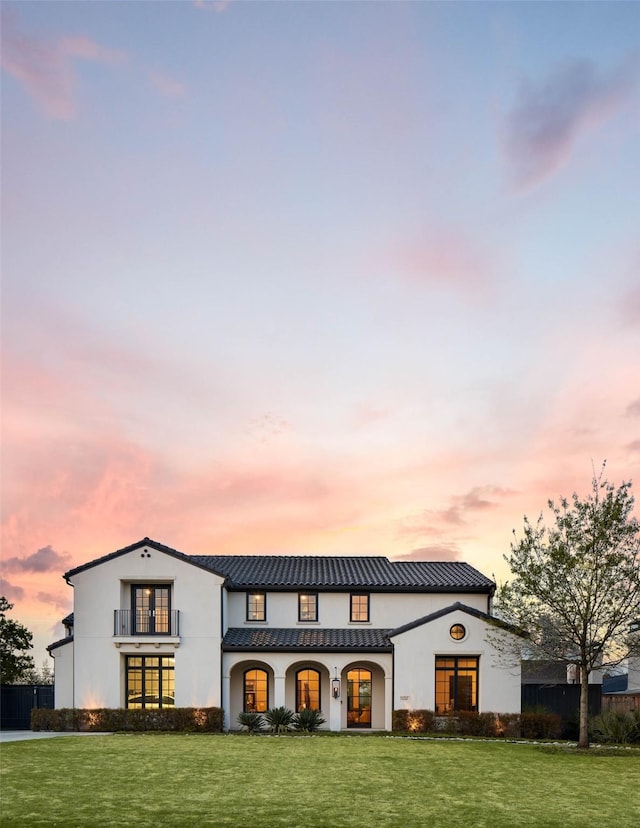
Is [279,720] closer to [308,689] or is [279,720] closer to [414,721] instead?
[308,689]

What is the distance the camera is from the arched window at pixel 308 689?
30.3 m

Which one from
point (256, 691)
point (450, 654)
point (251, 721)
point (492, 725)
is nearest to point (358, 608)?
point (450, 654)

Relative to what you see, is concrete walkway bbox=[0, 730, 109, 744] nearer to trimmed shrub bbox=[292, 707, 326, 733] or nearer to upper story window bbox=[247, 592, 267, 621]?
trimmed shrub bbox=[292, 707, 326, 733]

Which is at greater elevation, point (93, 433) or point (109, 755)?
point (93, 433)

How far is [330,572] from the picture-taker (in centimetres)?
3356

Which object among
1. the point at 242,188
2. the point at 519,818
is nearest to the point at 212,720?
the point at 519,818

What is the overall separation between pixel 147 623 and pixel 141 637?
0.67 meters

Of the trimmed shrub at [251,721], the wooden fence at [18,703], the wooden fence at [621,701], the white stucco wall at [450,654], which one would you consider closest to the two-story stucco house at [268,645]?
the white stucco wall at [450,654]

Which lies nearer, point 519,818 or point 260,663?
point 519,818

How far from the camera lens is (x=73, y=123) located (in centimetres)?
2016

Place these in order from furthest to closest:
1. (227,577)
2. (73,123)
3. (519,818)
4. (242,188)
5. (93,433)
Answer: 1. (227,577)
2. (93,433)
3. (242,188)
4. (73,123)
5. (519,818)

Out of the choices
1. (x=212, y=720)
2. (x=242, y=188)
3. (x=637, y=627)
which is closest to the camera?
(x=242, y=188)

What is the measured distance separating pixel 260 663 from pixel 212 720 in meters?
3.23

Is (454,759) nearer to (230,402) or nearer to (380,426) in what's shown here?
(380,426)
